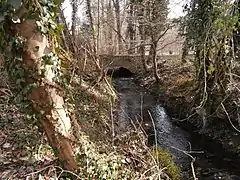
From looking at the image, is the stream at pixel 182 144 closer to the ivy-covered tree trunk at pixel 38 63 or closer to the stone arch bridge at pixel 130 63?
the ivy-covered tree trunk at pixel 38 63

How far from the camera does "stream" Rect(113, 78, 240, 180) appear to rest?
6.11 meters

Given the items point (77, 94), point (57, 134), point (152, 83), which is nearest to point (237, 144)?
point (77, 94)

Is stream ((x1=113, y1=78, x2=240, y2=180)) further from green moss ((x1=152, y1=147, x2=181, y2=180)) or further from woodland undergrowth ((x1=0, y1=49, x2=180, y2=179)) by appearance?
woodland undergrowth ((x1=0, y1=49, x2=180, y2=179))

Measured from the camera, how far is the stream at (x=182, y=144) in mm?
6113

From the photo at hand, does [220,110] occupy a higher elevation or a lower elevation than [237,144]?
higher

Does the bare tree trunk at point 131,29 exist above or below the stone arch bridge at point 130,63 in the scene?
above

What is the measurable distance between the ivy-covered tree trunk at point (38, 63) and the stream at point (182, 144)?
5.46ft

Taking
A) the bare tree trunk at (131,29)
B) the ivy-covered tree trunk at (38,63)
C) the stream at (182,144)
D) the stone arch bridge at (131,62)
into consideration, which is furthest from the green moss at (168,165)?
the stone arch bridge at (131,62)

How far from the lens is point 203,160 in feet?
22.3

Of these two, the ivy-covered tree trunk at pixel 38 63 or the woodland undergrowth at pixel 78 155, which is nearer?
the ivy-covered tree trunk at pixel 38 63

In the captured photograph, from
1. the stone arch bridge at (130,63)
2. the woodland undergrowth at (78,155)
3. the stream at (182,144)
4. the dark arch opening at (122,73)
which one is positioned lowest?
the stream at (182,144)

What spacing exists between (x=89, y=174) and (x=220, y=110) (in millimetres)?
5413

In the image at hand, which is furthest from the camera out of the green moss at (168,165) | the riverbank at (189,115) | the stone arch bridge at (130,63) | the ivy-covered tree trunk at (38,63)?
the stone arch bridge at (130,63)

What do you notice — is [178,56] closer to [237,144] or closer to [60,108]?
[237,144]
